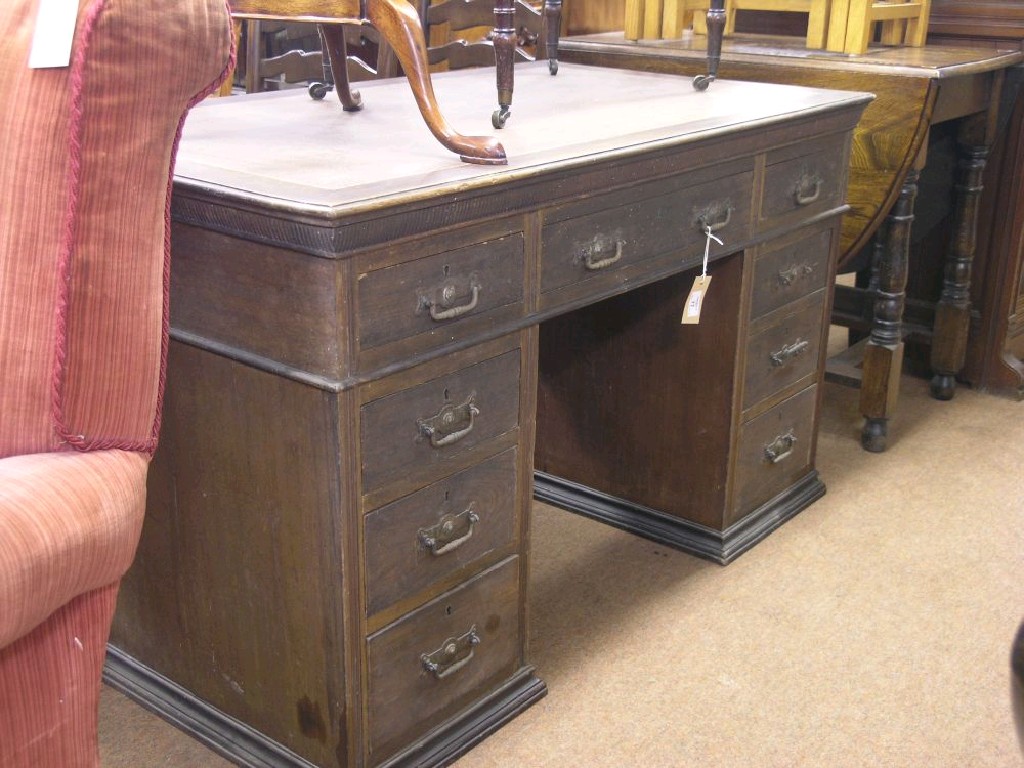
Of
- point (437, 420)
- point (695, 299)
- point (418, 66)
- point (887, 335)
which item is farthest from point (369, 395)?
point (887, 335)

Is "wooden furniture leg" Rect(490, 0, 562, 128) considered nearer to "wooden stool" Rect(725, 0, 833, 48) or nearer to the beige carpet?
the beige carpet

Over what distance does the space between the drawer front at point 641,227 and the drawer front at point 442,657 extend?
445 millimetres

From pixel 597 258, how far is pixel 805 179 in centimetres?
64

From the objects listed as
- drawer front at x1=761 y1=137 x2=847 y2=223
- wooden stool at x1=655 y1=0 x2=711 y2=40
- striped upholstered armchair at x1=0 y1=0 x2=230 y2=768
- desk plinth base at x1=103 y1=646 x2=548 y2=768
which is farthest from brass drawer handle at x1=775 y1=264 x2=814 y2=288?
striped upholstered armchair at x1=0 y1=0 x2=230 y2=768

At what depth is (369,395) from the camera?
4.57 ft

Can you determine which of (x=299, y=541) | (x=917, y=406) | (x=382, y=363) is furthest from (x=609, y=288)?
(x=917, y=406)

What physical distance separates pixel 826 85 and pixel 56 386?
6.31 feet

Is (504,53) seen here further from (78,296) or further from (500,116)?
(78,296)

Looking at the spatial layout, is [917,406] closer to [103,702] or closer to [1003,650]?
[1003,650]

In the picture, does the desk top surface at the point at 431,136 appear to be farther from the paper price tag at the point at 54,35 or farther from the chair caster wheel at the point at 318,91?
the paper price tag at the point at 54,35

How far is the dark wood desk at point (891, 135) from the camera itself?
2.45 m

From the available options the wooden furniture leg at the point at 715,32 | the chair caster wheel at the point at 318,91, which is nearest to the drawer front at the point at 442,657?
the chair caster wheel at the point at 318,91

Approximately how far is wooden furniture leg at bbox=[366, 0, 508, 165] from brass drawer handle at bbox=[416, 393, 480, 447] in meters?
0.32

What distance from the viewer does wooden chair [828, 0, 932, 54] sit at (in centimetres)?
264
